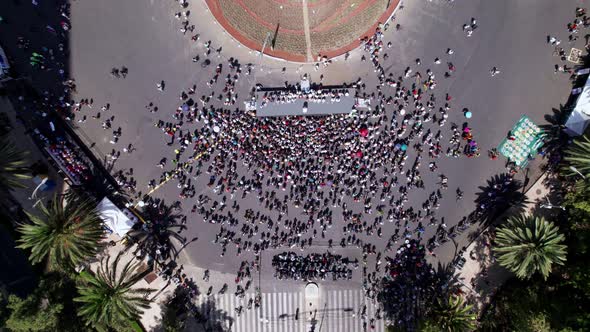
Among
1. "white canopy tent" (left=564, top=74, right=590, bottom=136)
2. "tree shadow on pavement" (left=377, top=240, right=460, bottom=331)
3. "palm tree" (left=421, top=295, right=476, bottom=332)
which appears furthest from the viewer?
"tree shadow on pavement" (left=377, top=240, right=460, bottom=331)

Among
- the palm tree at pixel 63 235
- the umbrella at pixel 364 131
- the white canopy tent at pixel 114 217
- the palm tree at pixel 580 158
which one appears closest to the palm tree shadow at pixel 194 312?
the white canopy tent at pixel 114 217

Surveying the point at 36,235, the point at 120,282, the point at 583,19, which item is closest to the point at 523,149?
the point at 583,19

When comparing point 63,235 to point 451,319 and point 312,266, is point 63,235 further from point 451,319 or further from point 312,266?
point 451,319

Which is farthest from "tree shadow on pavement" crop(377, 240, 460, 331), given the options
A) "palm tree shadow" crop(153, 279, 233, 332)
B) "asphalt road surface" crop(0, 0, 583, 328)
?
"palm tree shadow" crop(153, 279, 233, 332)

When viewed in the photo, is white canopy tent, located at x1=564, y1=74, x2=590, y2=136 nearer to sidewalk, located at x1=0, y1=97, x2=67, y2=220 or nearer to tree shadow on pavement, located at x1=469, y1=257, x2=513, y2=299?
tree shadow on pavement, located at x1=469, y1=257, x2=513, y2=299

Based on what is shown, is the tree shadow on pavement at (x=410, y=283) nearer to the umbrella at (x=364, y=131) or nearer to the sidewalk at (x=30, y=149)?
the umbrella at (x=364, y=131)

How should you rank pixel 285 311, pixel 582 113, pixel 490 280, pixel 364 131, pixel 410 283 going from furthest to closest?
pixel 285 311, pixel 410 283, pixel 490 280, pixel 364 131, pixel 582 113

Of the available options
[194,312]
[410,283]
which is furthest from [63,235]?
[410,283]
